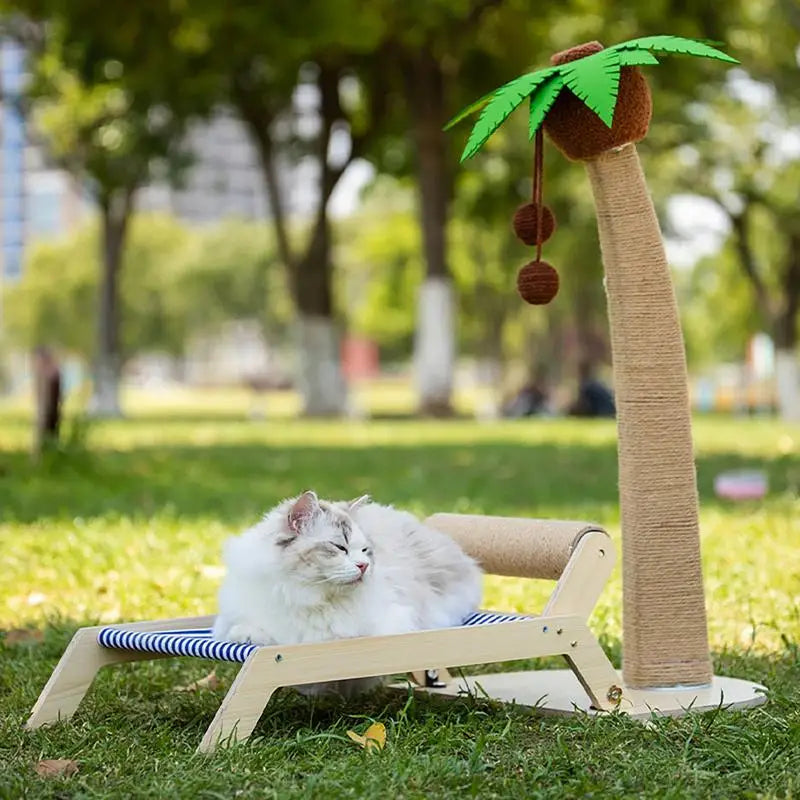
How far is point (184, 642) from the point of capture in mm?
4316

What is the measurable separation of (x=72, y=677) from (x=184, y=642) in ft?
1.48

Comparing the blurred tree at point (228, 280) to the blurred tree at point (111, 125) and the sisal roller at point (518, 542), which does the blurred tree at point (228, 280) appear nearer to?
the blurred tree at point (111, 125)

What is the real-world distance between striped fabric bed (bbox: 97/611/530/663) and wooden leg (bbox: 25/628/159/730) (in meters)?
0.05

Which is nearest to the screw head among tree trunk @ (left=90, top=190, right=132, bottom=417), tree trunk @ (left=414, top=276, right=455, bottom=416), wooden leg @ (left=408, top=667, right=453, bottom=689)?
wooden leg @ (left=408, top=667, right=453, bottom=689)

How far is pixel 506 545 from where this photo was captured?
16.6ft

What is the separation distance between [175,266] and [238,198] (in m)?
81.2

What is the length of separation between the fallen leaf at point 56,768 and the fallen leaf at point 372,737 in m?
0.75

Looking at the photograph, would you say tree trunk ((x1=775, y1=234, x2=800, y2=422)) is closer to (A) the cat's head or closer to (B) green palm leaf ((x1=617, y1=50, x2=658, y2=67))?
(B) green palm leaf ((x1=617, y1=50, x2=658, y2=67))

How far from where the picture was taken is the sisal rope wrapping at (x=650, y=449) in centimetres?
486

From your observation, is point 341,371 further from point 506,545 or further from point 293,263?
A: point 506,545

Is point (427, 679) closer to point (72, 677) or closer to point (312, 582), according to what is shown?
point (312, 582)

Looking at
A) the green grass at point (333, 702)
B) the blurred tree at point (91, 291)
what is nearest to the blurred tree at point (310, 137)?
the green grass at point (333, 702)

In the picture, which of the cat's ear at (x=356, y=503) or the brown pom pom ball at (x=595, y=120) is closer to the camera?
the cat's ear at (x=356, y=503)

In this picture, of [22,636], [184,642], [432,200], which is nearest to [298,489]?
[22,636]
